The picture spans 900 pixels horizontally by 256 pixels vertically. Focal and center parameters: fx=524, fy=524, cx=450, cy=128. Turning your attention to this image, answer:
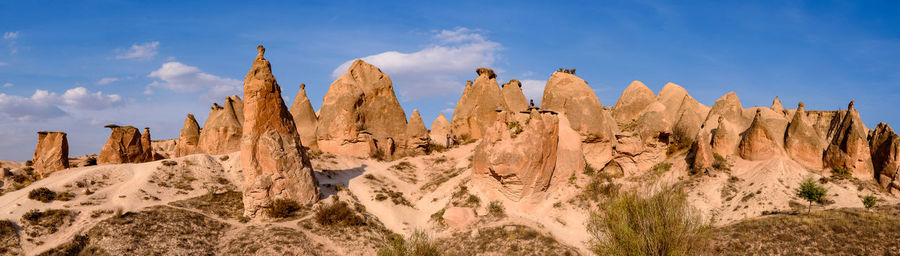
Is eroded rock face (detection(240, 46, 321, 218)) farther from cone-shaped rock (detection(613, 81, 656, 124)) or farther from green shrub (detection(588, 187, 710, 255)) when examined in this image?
cone-shaped rock (detection(613, 81, 656, 124))

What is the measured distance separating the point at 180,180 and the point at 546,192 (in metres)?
16.1

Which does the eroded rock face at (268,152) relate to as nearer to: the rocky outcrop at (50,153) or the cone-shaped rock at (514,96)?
the rocky outcrop at (50,153)

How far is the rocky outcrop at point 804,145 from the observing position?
2420 cm

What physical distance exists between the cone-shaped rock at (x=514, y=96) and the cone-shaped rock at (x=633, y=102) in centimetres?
756

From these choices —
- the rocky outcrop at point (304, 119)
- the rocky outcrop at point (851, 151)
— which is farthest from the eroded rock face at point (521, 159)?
the rocky outcrop at point (304, 119)

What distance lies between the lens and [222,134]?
33.4 metres

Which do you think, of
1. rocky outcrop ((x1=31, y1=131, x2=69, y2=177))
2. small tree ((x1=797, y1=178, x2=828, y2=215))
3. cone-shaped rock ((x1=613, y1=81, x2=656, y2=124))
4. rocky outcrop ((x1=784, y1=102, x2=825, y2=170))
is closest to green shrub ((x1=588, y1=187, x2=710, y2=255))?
small tree ((x1=797, y1=178, x2=828, y2=215))

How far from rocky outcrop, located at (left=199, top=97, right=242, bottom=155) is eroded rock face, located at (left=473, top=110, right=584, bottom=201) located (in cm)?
1824

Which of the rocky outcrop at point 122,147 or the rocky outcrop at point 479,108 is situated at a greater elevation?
the rocky outcrop at point 479,108

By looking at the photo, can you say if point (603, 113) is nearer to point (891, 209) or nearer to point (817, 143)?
point (817, 143)

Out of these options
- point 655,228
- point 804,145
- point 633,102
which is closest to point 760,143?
point 804,145

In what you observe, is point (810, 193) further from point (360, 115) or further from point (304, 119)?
point (304, 119)

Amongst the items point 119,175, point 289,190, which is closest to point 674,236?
point 289,190

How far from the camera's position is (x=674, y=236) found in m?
12.4
